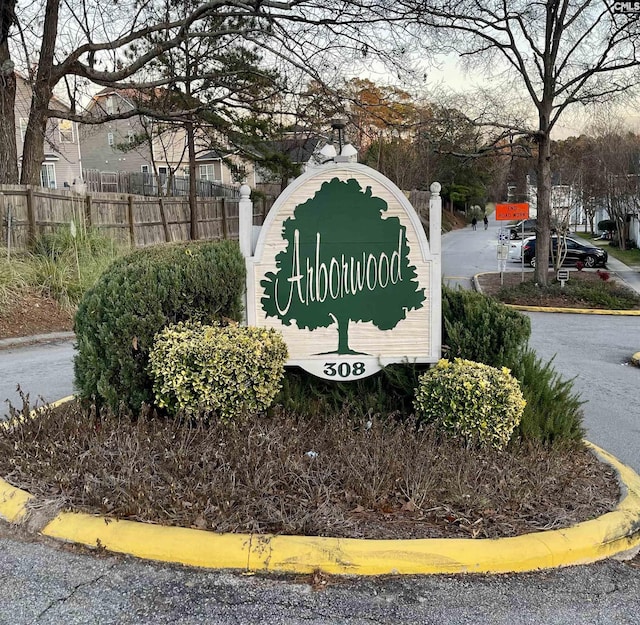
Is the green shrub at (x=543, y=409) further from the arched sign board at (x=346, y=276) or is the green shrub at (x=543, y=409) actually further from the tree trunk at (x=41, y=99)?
the tree trunk at (x=41, y=99)

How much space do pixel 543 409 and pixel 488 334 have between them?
676 mm

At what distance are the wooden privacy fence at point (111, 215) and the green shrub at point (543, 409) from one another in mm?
10926

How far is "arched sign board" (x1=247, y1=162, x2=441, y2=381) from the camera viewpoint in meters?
4.50

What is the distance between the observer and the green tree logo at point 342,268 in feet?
14.8

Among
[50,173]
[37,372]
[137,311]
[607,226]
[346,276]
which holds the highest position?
[50,173]

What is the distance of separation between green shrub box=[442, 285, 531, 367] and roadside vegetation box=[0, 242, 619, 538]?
0.01 m

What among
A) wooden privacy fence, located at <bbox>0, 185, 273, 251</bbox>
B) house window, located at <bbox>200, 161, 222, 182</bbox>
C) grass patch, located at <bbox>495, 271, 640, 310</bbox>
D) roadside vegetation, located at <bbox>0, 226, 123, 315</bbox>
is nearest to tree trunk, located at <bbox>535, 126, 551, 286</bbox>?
grass patch, located at <bbox>495, 271, 640, 310</bbox>

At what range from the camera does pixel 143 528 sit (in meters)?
3.06

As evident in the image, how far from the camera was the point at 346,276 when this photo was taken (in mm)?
4539

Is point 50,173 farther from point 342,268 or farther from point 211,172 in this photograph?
point 342,268

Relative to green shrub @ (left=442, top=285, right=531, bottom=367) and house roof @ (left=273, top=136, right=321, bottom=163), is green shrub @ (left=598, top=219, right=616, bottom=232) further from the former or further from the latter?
green shrub @ (left=442, top=285, right=531, bottom=367)

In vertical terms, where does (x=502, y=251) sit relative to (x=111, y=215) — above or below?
below

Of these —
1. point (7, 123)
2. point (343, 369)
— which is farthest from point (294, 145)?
point (343, 369)

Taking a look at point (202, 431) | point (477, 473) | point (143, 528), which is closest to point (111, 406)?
point (202, 431)
